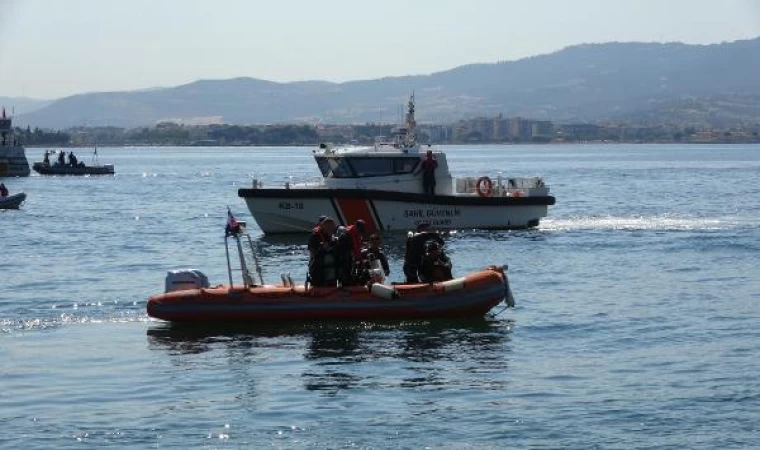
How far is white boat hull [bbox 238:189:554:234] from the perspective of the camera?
41125 millimetres

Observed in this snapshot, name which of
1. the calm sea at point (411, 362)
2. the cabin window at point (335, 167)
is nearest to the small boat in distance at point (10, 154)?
the cabin window at point (335, 167)

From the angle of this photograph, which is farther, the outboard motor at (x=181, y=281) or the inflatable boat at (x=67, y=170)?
the inflatable boat at (x=67, y=170)

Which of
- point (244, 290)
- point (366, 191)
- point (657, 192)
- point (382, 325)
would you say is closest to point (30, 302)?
point (244, 290)

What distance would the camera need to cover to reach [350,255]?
25375 millimetres

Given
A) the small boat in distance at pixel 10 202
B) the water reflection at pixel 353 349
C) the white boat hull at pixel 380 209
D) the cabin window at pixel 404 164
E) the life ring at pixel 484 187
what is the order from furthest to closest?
1. the small boat in distance at pixel 10 202
2. the life ring at pixel 484 187
3. the cabin window at pixel 404 164
4. the white boat hull at pixel 380 209
5. the water reflection at pixel 353 349

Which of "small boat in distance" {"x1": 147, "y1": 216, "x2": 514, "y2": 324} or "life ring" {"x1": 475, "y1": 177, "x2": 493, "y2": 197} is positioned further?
"life ring" {"x1": 475, "y1": 177, "x2": 493, "y2": 197}

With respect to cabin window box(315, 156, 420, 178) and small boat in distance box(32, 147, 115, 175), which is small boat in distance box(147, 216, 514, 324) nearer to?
cabin window box(315, 156, 420, 178)

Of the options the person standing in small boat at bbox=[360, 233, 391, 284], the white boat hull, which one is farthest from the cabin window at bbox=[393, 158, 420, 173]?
the person standing in small boat at bbox=[360, 233, 391, 284]

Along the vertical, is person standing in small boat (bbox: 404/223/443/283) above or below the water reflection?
above

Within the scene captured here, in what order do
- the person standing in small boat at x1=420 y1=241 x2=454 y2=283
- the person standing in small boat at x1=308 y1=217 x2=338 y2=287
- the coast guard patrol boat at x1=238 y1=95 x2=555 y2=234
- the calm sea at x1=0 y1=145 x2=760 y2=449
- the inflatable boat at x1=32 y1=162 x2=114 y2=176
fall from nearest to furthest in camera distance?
the calm sea at x1=0 y1=145 x2=760 y2=449 → the person standing in small boat at x1=308 y1=217 x2=338 y2=287 → the person standing in small boat at x1=420 y1=241 x2=454 y2=283 → the coast guard patrol boat at x1=238 y1=95 x2=555 y2=234 → the inflatable boat at x1=32 y1=162 x2=114 y2=176

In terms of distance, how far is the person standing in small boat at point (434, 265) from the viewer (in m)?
26.1

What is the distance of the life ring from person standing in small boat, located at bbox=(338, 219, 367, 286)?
18.1m

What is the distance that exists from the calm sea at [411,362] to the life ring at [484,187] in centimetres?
360

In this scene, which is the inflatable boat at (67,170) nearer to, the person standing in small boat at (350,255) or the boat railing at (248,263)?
the boat railing at (248,263)
